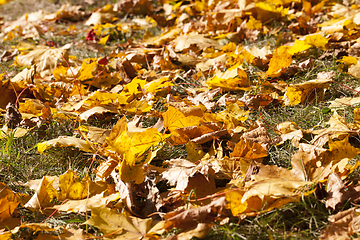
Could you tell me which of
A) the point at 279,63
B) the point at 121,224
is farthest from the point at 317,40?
the point at 121,224

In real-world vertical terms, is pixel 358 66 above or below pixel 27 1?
below

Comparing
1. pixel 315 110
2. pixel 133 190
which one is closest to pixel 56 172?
pixel 133 190

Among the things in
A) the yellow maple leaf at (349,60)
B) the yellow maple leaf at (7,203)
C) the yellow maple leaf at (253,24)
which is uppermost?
the yellow maple leaf at (7,203)

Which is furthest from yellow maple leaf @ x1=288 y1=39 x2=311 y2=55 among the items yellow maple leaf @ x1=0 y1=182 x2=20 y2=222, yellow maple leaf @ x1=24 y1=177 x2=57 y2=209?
yellow maple leaf @ x1=0 y1=182 x2=20 y2=222

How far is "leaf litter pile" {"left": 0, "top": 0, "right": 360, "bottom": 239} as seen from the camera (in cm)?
97

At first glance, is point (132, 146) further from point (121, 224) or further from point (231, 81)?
point (231, 81)

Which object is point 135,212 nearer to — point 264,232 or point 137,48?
point 264,232

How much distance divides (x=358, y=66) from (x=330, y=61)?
245 mm

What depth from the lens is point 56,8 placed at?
4.26 metres

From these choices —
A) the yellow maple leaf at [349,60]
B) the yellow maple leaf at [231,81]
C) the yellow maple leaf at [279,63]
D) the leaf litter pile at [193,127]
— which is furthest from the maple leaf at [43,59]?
the yellow maple leaf at [349,60]

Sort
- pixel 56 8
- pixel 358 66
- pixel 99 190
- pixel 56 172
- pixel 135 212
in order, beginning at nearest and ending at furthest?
pixel 135 212 → pixel 99 190 → pixel 56 172 → pixel 358 66 → pixel 56 8

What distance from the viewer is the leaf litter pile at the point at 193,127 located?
0.97 metres

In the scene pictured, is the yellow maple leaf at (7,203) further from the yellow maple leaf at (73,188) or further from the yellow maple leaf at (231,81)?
the yellow maple leaf at (231,81)

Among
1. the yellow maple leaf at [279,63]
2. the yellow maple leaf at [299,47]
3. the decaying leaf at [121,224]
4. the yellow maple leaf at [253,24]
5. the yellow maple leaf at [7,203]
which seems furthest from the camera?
the yellow maple leaf at [253,24]
